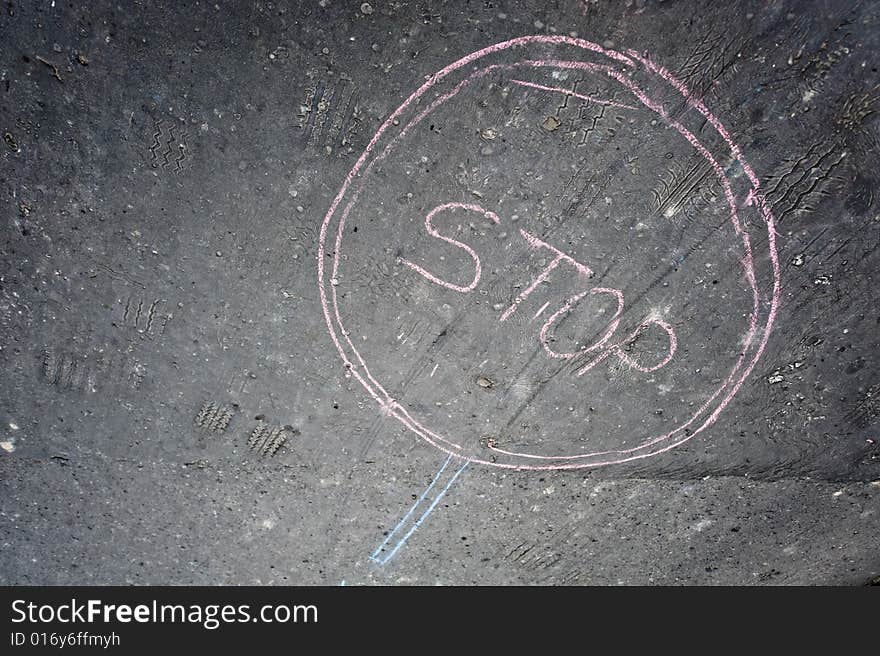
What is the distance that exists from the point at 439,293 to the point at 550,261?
0.43m

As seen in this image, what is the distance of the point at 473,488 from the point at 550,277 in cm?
103

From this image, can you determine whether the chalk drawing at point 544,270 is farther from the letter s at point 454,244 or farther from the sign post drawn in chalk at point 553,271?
the letter s at point 454,244

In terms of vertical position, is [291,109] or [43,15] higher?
[43,15]

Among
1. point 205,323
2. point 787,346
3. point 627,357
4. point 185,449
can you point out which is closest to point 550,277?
point 627,357

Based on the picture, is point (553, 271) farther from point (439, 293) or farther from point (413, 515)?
point (413, 515)

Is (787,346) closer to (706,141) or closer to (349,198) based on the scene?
(706,141)

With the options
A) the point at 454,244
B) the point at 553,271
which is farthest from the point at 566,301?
the point at 454,244

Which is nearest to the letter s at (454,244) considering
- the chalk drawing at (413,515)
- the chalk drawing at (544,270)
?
the chalk drawing at (544,270)

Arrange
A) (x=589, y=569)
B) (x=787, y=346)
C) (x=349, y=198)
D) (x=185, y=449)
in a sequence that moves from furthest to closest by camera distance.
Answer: (x=589, y=569) → (x=185, y=449) → (x=787, y=346) → (x=349, y=198)

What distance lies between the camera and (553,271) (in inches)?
85.5

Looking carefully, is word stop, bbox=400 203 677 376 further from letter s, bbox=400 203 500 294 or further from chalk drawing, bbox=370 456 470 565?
chalk drawing, bbox=370 456 470 565

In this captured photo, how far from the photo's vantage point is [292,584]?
2836 millimetres

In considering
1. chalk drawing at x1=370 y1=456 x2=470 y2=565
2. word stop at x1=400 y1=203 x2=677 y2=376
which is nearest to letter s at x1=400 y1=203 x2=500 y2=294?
word stop at x1=400 y1=203 x2=677 y2=376

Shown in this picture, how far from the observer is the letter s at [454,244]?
2076 millimetres
